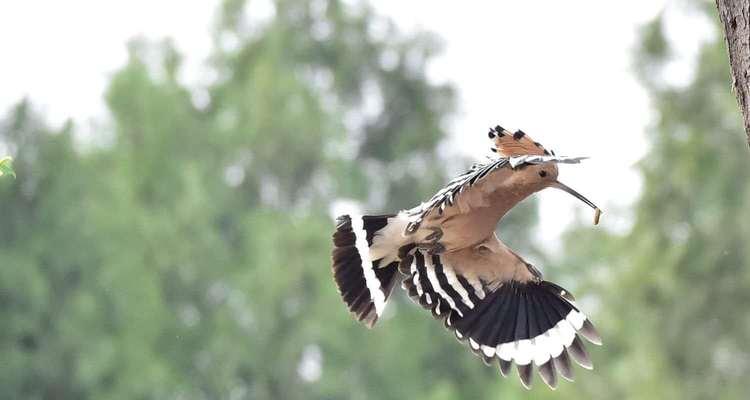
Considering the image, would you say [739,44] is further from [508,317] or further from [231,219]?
[231,219]

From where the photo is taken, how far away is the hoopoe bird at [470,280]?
4168 millimetres

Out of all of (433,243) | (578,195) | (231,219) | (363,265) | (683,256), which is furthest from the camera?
(231,219)

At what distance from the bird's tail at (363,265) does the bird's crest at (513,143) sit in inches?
15.1

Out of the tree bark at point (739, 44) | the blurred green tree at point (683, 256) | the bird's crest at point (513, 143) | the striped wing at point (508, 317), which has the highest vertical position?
the blurred green tree at point (683, 256)

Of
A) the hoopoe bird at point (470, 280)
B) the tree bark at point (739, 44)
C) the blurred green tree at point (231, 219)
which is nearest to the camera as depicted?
the tree bark at point (739, 44)

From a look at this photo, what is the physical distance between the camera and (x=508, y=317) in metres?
4.38

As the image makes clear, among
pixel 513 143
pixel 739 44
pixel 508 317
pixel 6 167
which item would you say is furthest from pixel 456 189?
pixel 6 167

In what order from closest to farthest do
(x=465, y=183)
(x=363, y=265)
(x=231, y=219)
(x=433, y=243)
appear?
(x=465, y=183)
(x=433, y=243)
(x=363, y=265)
(x=231, y=219)

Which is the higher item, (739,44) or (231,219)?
(231,219)

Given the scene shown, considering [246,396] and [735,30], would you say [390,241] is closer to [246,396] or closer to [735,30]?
[735,30]

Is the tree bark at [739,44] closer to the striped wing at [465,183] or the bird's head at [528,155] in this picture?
the striped wing at [465,183]

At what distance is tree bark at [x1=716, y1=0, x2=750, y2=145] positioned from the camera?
2.87 m

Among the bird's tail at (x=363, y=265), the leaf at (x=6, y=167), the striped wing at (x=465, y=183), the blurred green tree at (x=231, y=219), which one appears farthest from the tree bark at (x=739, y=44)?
the blurred green tree at (x=231, y=219)

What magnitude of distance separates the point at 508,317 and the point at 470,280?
0.16m
